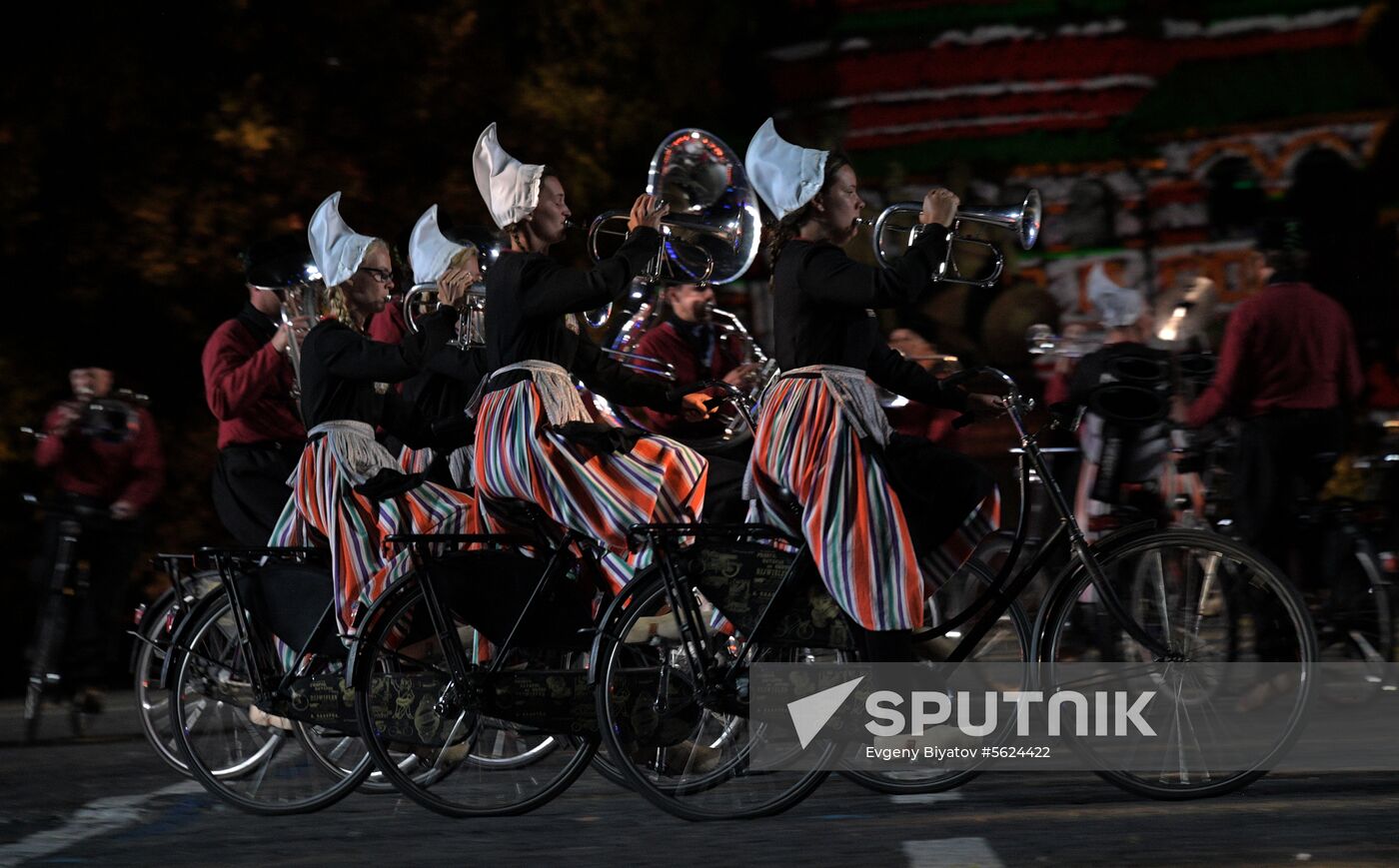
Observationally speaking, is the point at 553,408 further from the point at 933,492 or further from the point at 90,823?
the point at 90,823

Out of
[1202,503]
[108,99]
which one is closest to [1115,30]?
[108,99]

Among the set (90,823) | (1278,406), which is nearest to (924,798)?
(90,823)

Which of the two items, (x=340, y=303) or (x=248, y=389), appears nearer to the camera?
(x=340, y=303)

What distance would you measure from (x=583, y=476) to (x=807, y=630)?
0.93 metres

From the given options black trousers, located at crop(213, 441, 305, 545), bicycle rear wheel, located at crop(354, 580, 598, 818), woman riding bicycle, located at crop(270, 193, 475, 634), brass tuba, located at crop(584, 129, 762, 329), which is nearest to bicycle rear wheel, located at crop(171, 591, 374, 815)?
woman riding bicycle, located at crop(270, 193, 475, 634)

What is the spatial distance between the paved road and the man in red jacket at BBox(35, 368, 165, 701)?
109 inches

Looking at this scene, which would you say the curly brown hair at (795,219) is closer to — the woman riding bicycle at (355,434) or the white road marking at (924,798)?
the woman riding bicycle at (355,434)

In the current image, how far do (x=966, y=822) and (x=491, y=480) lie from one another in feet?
6.12

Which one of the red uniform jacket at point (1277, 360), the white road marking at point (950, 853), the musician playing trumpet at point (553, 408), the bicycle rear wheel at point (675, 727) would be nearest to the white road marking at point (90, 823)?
the musician playing trumpet at point (553, 408)

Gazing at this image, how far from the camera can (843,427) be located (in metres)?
6.56

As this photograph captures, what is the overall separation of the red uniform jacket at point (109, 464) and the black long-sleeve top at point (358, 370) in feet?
9.95

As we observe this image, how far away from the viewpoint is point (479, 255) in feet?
29.9

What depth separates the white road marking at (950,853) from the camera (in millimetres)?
5803

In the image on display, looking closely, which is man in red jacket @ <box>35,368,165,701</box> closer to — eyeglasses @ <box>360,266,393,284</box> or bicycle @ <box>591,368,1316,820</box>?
eyeglasses @ <box>360,266,393,284</box>
